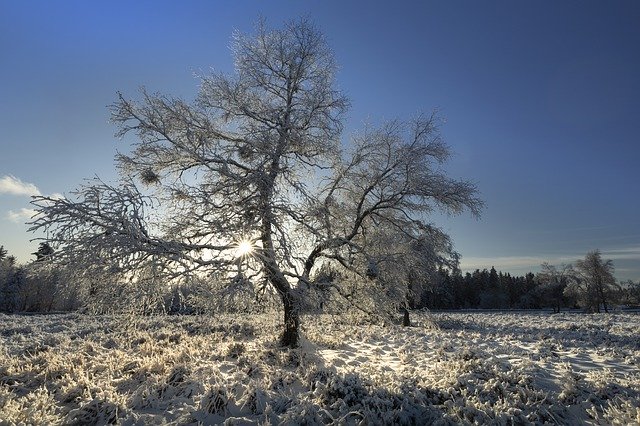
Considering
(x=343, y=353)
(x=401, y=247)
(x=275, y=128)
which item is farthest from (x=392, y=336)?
(x=275, y=128)

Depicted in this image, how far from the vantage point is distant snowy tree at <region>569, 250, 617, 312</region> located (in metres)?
43.3

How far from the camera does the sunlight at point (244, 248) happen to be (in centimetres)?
723

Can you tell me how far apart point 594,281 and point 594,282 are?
0.45 ft

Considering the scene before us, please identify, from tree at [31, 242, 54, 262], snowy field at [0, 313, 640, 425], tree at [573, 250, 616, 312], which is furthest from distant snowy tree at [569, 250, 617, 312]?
tree at [31, 242, 54, 262]

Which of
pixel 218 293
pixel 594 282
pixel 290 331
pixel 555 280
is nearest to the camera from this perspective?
pixel 218 293

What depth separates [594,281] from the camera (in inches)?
1718

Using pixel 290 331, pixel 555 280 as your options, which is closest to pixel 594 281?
pixel 555 280

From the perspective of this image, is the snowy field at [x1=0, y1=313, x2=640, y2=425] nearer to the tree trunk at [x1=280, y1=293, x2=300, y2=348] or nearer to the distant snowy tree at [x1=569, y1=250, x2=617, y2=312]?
the tree trunk at [x1=280, y1=293, x2=300, y2=348]

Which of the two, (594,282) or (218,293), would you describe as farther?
(594,282)

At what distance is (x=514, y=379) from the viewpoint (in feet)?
23.8

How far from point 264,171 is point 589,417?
803cm

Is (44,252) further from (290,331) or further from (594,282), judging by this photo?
(594,282)

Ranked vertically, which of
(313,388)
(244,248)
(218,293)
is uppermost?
(244,248)

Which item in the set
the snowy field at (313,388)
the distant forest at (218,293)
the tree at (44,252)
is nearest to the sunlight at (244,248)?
the distant forest at (218,293)
